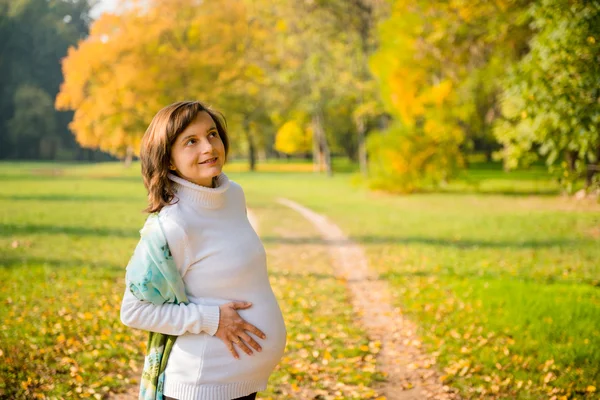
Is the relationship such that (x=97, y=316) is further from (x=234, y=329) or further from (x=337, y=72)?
(x=337, y=72)

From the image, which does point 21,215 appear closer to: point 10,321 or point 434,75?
point 10,321

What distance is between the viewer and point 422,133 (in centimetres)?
2148

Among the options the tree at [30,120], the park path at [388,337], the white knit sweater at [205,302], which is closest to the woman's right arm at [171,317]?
the white knit sweater at [205,302]

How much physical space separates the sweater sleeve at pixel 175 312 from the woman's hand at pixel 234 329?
0.03 meters

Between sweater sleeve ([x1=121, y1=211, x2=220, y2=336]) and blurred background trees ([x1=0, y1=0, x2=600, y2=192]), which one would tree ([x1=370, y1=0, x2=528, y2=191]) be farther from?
sweater sleeve ([x1=121, y1=211, x2=220, y2=336])

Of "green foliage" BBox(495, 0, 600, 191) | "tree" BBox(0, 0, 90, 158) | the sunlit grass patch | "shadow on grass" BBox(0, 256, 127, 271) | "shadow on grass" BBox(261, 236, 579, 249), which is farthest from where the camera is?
"tree" BBox(0, 0, 90, 158)

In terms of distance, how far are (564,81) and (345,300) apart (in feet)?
12.1

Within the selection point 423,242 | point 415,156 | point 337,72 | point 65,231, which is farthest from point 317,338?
point 337,72

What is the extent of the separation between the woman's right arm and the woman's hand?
0.03 meters

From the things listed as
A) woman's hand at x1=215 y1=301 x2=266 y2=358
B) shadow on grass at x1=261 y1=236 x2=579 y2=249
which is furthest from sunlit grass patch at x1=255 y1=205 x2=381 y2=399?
woman's hand at x1=215 y1=301 x2=266 y2=358

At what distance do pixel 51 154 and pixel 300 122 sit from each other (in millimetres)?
24904

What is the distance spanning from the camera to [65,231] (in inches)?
487

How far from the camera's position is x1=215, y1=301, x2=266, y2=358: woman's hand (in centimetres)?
219

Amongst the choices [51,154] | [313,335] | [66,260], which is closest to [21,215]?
[66,260]
